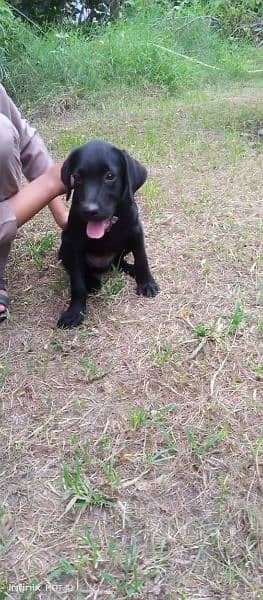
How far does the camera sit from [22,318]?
227 centimetres

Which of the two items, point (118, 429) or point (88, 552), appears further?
point (118, 429)

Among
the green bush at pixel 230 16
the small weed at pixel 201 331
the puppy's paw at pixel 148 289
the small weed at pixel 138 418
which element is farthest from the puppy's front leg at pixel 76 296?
the green bush at pixel 230 16

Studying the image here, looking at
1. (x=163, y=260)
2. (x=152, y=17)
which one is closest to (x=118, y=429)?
(x=163, y=260)

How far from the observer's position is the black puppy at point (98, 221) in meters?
2.02

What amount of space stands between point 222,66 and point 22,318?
528 cm

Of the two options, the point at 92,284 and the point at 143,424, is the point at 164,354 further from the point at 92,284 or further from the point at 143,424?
the point at 92,284

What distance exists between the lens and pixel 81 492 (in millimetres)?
1497

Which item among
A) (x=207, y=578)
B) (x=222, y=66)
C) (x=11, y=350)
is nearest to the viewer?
(x=207, y=578)

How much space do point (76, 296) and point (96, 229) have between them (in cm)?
29

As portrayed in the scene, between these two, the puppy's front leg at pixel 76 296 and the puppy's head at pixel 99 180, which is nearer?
the puppy's head at pixel 99 180

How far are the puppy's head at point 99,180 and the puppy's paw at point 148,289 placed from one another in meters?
0.35

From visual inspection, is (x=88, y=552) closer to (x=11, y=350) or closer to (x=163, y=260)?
(x=11, y=350)

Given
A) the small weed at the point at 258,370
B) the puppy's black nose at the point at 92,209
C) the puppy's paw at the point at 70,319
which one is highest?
the puppy's black nose at the point at 92,209

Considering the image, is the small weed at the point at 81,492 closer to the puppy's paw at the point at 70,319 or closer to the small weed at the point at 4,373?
the small weed at the point at 4,373
